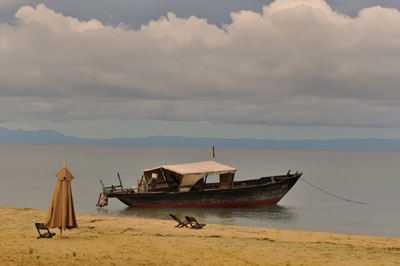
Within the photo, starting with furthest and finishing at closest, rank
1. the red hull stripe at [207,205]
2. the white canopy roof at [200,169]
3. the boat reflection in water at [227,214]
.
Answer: the red hull stripe at [207,205] → the white canopy roof at [200,169] → the boat reflection in water at [227,214]

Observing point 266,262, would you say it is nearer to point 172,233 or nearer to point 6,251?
point 172,233

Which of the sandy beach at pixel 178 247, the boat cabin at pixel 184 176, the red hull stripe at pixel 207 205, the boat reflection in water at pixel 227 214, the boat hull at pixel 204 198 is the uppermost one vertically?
the boat cabin at pixel 184 176

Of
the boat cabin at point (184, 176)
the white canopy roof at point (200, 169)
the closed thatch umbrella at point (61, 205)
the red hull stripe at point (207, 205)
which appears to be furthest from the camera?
the red hull stripe at point (207, 205)

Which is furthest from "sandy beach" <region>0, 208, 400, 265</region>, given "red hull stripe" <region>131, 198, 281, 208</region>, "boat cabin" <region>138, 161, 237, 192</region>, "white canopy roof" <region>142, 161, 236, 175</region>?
"red hull stripe" <region>131, 198, 281, 208</region>

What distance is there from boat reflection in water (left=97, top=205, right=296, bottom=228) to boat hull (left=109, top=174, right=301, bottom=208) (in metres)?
0.39

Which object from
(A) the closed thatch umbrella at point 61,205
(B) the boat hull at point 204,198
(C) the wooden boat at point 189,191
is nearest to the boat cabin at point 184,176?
(C) the wooden boat at point 189,191

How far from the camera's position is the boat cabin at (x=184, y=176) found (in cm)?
3541

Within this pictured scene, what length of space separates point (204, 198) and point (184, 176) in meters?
2.58

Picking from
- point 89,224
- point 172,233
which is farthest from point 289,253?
point 89,224

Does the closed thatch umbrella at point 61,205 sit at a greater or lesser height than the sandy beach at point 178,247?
greater

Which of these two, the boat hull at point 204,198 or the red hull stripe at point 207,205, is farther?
Result: the red hull stripe at point 207,205

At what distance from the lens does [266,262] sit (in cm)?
1506

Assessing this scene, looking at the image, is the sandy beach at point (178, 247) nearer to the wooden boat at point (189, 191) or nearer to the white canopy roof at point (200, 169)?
the white canopy roof at point (200, 169)

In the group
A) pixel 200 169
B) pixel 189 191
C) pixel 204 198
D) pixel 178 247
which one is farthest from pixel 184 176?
pixel 178 247
